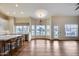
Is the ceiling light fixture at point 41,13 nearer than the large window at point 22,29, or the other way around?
the large window at point 22,29

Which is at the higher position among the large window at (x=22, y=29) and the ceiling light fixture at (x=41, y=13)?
the ceiling light fixture at (x=41, y=13)

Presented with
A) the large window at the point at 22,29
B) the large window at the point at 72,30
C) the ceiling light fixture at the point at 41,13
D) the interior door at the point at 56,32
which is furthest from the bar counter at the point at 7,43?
the large window at the point at 72,30

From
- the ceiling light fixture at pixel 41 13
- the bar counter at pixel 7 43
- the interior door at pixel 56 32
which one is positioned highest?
the ceiling light fixture at pixel 41 13

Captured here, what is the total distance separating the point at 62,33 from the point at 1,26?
1527mm

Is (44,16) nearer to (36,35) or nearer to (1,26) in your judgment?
(36,35)

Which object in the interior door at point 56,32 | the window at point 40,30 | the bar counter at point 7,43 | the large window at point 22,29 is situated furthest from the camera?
the interior door at point 56,32

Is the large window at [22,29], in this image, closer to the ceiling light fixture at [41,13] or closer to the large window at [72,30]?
the ceiling light fixture at [41,13]

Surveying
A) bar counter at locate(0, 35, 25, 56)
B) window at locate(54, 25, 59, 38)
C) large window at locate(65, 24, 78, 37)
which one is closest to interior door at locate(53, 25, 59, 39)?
window at locate(54, 25, 59, 38)

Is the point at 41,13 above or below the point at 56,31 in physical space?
above

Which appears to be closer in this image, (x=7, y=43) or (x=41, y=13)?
(x=41, y=13)

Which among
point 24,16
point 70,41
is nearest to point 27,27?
point 24,16

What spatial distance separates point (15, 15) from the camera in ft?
9.29

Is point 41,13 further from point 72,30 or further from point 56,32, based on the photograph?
point 72,30

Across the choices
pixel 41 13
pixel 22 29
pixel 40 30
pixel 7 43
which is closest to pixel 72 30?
pixel 40 30
